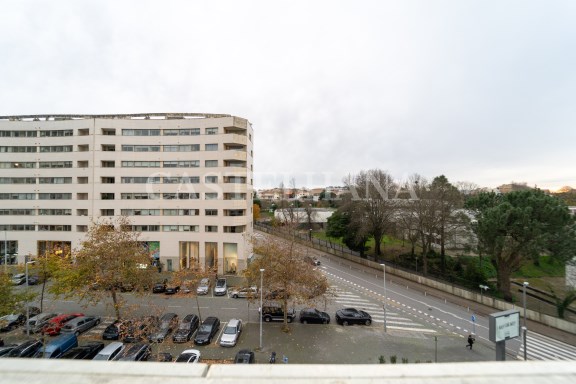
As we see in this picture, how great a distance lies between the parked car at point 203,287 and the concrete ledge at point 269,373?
24.4m

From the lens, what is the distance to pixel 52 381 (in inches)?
73.5

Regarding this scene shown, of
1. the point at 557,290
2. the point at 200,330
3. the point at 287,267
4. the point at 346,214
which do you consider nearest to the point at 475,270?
the point at 557,290

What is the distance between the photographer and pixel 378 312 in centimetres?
2144

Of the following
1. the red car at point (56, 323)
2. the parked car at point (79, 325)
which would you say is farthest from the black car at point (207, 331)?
the red car at point (56, 323)

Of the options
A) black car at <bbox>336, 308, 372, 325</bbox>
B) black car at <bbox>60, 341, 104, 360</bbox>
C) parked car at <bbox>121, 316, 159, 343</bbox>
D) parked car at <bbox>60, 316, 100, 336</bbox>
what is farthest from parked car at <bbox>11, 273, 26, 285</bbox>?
black car at <bbox>336, 308, 372, 325</bbox>

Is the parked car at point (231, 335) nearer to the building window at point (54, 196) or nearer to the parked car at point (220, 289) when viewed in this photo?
the parked car at point (220, 289)

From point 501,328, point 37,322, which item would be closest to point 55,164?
point 37,322

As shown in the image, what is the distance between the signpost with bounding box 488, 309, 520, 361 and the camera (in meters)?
A: 11.3

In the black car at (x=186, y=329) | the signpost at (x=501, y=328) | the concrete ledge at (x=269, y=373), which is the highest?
the concrete ledge at (x=269, y=373)

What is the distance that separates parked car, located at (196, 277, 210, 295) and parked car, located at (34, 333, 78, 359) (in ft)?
32.4

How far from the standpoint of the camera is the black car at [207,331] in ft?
52.5

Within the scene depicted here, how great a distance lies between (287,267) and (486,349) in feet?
42.9

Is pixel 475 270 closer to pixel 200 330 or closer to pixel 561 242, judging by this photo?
pixel 561 242

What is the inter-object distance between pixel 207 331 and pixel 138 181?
2240cm
